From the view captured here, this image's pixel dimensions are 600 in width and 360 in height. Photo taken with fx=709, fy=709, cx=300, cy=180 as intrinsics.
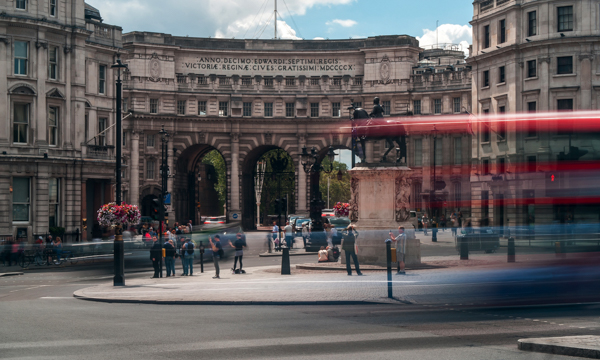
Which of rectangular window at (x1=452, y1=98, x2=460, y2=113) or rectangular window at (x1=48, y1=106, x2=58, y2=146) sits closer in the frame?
rectangular window at (x1=48, y1=106, x2=58, y2=146)

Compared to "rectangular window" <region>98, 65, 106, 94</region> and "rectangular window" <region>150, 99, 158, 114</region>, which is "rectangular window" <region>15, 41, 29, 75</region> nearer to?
"rectangular window" <region>98, 65, 106, 94</region>

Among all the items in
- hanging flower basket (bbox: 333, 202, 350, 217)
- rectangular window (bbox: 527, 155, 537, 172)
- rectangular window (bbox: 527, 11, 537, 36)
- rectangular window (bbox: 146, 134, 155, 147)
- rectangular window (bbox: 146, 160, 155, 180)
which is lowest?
hanging flower basket (bbox: 333, 202, 350, 217)

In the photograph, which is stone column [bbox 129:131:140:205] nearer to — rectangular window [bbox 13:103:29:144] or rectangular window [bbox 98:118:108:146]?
rectangular window [bbox 98:118:108:146]

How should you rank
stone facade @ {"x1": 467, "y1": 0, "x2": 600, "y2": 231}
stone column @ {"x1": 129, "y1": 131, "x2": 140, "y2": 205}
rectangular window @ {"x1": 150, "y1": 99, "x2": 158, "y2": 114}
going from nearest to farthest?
stone facade @ {"x1": 467, "y1": 0, "x2": 600, "y2": 231}, stone column @ {"x1": 129, "y1": 131, "x2": 140, "y2": 205}, rectangular window @ {"x1": 150, "y1": 99, "x2": 158, "y2": 114}

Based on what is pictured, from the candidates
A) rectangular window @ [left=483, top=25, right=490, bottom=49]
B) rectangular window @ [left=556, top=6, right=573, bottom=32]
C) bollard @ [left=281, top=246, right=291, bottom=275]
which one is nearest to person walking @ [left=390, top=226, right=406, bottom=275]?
bollard @ [left=281, top=246, right=291, bottom=275]

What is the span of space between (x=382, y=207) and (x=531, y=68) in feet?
109

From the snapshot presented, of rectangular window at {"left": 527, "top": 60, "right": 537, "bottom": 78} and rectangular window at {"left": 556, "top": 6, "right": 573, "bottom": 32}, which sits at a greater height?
rectangular window at {"left": 556, "top": 6, "right": 573, "bottom": 32}

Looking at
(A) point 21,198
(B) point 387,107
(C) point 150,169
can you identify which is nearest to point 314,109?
Answer: (B) point 387,107

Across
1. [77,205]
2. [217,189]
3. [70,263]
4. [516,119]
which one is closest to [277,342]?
[516,119]

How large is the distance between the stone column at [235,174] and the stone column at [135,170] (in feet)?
34.3

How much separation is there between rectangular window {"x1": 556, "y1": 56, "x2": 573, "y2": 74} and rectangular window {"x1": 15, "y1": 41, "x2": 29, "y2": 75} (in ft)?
126

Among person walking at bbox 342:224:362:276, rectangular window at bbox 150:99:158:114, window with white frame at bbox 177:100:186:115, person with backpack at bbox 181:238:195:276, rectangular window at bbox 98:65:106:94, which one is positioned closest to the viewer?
person walking at bbox 342:224:362:276

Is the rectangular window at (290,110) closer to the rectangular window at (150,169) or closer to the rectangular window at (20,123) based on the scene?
the rectangular window at (150,169)

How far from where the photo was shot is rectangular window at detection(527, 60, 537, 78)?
5538 cm
